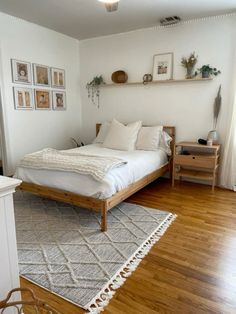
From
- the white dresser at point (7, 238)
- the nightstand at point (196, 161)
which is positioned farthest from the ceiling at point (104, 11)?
the white dresser at point (7, 238)

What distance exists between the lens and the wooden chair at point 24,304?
0.78 metres

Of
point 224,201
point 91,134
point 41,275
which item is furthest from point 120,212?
point 91,134

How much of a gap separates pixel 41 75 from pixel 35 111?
0.65 m

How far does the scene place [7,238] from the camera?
3.87 ft

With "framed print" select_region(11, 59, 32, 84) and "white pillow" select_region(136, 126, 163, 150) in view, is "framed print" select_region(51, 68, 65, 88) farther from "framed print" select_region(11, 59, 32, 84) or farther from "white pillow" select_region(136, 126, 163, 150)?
"white pillow" select_region(136, 126, 163, 150)

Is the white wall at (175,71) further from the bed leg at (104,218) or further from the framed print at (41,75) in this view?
the bed leg at (104,218)

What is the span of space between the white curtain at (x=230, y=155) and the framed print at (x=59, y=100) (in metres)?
3.01

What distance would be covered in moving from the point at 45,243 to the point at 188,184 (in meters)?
2.53

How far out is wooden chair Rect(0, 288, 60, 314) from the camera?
2.55ft

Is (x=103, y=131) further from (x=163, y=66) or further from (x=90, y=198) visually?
(x=90, y=198)

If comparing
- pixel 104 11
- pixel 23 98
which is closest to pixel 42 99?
pixel 23 98

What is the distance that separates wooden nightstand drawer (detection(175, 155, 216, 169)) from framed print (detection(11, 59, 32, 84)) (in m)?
2.75

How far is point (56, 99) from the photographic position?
14.7 feet

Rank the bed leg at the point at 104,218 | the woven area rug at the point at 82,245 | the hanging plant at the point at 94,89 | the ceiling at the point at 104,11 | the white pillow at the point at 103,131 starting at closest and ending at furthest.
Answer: the woven area rug at the point at 82,245 → the bed leg at the point at 104,218 → the ceiling at the point at 104,11 → the white pillow at the point at 103,131 → the hanging plant at the point at 94,89
